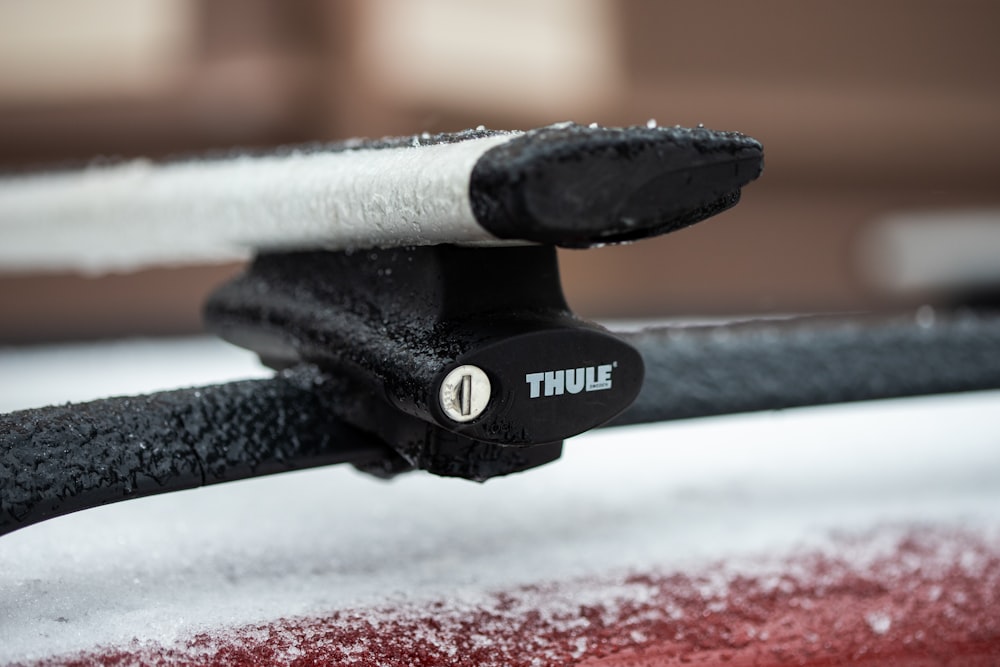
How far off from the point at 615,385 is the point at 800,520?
217 millimetres

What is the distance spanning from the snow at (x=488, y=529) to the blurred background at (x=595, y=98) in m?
1.18

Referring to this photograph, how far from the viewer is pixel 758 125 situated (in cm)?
355

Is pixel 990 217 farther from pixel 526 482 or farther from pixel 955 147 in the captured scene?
pixel 955 147

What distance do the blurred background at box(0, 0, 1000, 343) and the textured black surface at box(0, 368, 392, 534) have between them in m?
1.31

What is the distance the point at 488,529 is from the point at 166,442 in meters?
0.19

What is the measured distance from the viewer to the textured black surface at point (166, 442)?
39 centimetres

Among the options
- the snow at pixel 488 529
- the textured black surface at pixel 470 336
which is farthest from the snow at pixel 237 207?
the snow at pixel 488 529

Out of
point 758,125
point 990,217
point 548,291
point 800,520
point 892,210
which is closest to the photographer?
point 548,291

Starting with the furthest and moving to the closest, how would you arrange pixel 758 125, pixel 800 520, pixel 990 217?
pixel 758 125 → pixel 990 217 → pixel 800 520

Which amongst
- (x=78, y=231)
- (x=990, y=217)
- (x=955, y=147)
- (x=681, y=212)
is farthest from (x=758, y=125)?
(x=681, y=212)

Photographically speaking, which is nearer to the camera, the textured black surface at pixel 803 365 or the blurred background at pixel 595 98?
the textured black surface at pixel 803 365

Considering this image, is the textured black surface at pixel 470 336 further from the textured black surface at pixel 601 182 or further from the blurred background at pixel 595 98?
the blurred background at pixel 595 98

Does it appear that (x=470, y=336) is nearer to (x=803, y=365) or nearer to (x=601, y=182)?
(x=601, y=182)

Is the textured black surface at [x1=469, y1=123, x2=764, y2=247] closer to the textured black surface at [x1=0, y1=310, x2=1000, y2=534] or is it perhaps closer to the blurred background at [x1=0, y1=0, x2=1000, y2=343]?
the textured black surface at [x1=0, y1=310, x2=1000, y2=534]
